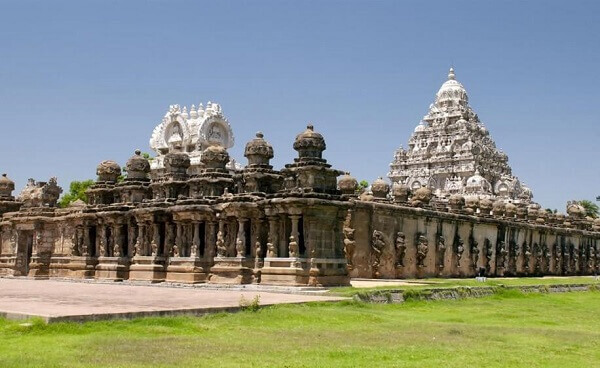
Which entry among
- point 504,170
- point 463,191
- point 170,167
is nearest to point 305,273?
point 170,167

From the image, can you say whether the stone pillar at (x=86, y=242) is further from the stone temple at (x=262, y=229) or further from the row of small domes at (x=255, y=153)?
the row of small domes at (x=255, y=153)

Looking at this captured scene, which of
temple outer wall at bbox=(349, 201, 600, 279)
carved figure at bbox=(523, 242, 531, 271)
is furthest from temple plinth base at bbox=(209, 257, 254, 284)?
carved figure at bbox=(523, 242, 531, 271)

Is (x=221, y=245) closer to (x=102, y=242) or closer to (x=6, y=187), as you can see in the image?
(x=102, y=242)

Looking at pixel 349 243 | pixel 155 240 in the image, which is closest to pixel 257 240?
pixel 349 243

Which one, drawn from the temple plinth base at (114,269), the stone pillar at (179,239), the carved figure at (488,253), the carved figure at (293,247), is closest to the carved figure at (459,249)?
the carved figure at (488,253)

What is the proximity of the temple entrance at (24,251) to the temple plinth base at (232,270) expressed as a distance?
1339cm

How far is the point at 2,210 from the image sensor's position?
3969 centimetres

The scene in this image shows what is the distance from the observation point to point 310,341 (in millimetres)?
12969

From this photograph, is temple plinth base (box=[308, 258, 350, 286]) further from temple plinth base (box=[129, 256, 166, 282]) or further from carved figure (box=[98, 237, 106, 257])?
carved figure (box=[98, 237, 106, 257])

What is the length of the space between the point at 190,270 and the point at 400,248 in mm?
9123

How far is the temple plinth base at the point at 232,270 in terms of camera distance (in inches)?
1016

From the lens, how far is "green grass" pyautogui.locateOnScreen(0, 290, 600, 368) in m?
10.9

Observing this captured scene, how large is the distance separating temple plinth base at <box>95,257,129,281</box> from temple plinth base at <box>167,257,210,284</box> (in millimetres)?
3586

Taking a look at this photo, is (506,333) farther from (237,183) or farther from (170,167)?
(170,167)
